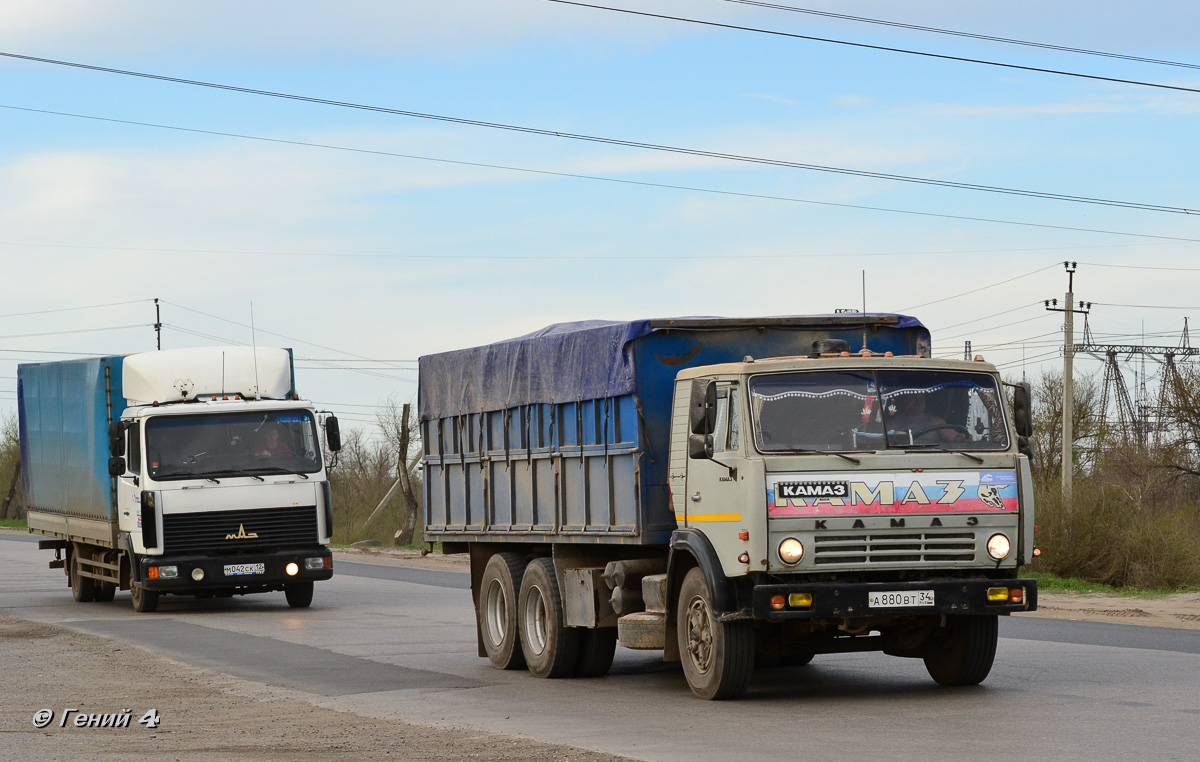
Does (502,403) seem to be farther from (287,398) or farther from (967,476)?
(287,398)

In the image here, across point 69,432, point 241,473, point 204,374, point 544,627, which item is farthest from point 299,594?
point 544,627

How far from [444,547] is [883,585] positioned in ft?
22.0

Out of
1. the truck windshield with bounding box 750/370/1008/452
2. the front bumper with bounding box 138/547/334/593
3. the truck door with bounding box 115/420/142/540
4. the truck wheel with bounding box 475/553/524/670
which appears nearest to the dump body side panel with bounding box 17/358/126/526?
the truck door with bounding box 115/420/142/540

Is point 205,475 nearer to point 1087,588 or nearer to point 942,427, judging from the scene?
point 942,427

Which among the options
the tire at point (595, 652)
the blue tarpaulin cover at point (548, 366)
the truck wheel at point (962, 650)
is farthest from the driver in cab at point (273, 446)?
the truck wheel at point (962, 650)

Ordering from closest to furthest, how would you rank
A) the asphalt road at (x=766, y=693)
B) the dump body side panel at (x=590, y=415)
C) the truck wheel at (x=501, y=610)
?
the asphalt road at (x=766, y=693) → the dump body side panel at (x=590, y=415) → the truck wheel at (x=501, y=610)

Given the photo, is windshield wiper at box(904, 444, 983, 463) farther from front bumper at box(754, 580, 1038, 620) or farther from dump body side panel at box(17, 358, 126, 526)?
dump body side panel at box(17, 358, 126, 526)

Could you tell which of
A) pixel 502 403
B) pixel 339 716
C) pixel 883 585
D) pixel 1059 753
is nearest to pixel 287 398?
pixel 502 403

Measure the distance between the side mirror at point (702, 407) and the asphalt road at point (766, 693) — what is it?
1982 millimetres

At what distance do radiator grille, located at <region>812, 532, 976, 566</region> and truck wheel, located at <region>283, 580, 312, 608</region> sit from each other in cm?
1367

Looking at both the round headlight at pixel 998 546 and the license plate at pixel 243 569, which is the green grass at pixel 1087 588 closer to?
the license plate at pixel 243 569

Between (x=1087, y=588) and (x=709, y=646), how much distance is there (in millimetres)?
15517

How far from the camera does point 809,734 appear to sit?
10047 millimetres

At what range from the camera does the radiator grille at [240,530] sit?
22156 millimetres
